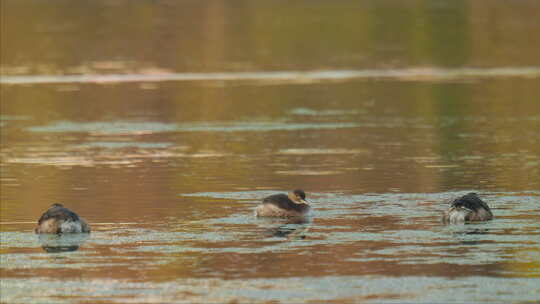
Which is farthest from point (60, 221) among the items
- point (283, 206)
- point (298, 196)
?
point (298, 196)

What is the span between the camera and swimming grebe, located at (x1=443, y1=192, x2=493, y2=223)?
19.4 m

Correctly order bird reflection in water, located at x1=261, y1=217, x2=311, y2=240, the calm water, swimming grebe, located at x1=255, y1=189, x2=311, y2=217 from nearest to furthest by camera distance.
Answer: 1. the calm water
2. bird reflection in water, located at x1=261, y1=217, x2=311, y2=240
3. swimming grebe, located at x1=255, y1=189, x2=311, y2=217

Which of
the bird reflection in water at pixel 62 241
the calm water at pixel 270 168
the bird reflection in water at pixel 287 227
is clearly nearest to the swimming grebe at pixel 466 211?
the calm water at pixel 270 168

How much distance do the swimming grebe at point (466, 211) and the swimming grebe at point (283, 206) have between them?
1.83m

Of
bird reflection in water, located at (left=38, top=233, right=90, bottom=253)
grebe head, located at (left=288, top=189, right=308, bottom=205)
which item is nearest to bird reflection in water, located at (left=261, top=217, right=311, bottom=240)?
grebe head, located at (left=288, top=189, right=308, bottom=205)

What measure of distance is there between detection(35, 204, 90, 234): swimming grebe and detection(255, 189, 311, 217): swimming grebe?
252 centimetres

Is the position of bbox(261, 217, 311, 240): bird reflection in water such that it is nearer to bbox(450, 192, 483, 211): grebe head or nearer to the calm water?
the calm water

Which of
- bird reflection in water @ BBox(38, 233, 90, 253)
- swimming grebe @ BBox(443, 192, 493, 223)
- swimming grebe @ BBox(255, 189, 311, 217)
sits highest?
swimming grebe @ BBox(255, 189, 311, 217)

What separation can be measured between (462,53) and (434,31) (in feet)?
47.1

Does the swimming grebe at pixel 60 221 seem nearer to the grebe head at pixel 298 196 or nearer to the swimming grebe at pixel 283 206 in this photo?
the swimming grebe at pixel 283 206

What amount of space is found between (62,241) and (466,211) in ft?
16.0

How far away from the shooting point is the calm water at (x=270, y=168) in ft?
52.4

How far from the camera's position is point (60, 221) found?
18797 mm

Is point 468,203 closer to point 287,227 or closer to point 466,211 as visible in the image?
point 466,211
